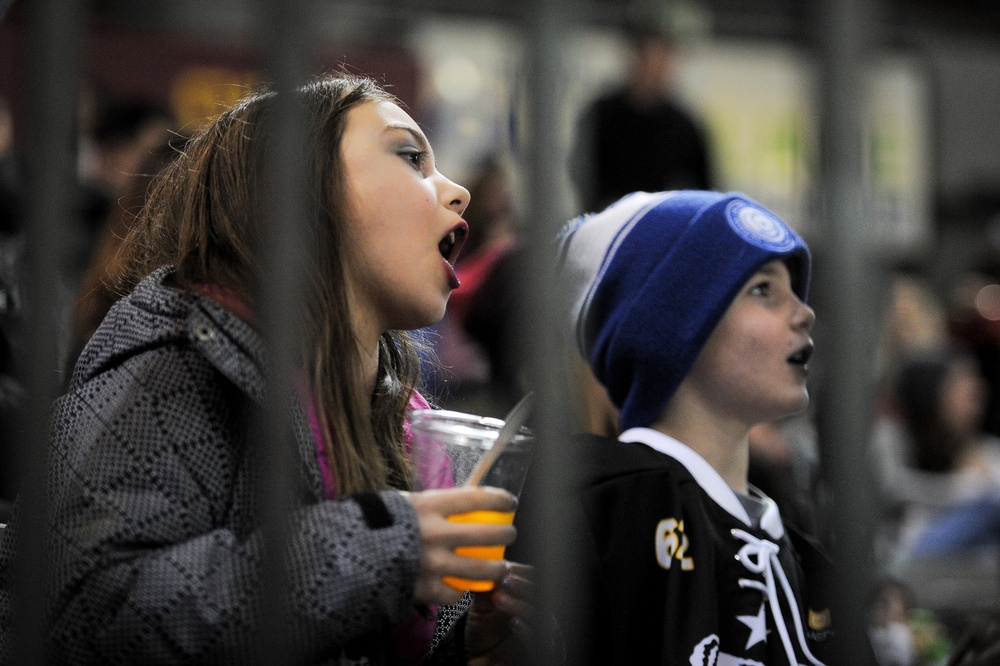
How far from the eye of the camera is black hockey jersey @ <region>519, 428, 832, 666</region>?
5.10ft

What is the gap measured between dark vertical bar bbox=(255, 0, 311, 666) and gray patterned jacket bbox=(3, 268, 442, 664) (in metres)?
0.12

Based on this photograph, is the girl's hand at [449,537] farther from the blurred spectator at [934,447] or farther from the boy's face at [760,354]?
the blurred spectator at [934,447]

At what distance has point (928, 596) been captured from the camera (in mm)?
3719

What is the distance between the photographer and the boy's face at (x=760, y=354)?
1.75m

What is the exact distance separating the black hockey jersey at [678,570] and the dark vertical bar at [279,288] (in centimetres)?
53

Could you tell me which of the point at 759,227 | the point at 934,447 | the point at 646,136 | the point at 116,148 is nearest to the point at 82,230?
the point at 116,148

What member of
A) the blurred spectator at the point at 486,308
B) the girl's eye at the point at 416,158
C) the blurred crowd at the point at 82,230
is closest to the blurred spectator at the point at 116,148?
the blurred crowd at the point at 82,230

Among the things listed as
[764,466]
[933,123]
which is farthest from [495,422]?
[933,123]

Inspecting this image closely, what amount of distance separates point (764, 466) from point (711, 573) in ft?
4.94

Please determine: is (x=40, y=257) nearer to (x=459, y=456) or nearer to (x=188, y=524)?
(x=188, y=524)

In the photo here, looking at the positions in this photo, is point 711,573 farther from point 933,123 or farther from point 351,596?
point 933,123

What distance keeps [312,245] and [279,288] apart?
1.31 ft

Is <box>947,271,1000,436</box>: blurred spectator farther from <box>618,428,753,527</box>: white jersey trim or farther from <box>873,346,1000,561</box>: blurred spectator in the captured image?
<box>618,428,753,527</box>: white jersey trim

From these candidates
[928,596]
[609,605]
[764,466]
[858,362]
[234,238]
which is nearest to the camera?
[858,362]
